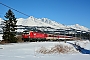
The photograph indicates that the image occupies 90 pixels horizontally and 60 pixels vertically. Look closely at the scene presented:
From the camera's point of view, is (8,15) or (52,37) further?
(52,37)

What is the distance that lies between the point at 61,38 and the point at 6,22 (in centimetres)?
3348

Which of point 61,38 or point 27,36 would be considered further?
point 61,38

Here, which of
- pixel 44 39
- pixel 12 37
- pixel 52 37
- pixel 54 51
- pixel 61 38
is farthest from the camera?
pixel 61 38

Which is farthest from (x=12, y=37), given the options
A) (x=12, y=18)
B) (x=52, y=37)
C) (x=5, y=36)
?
(x=52, y=37)

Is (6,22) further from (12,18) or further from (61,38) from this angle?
(61,38)

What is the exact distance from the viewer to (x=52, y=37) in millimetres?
85875

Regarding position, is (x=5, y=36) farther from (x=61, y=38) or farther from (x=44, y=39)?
(x=61, y=38)

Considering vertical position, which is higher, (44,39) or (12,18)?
(12,18)

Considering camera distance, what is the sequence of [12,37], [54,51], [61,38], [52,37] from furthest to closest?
[61,38], [52,37], [12,37], [54,51]

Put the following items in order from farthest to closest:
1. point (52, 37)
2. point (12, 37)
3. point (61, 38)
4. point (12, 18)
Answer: point (61, 38) → point (52, 37) → point (12, 18) → point (12, 37)

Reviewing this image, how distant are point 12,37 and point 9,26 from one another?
17.0 ft

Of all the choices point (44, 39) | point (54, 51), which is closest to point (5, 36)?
point (44, 39)

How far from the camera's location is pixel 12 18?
67.2 m

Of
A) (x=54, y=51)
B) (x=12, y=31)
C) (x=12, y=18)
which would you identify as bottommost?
(x=54, y=51)
